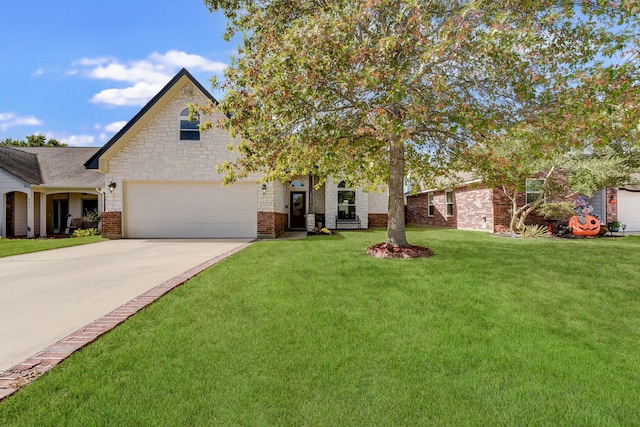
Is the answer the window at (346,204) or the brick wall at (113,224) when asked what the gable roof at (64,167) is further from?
the window at (346,204)

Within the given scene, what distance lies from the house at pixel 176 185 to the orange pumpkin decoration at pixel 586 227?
12871mm

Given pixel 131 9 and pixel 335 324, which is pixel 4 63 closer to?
pixel 131 9

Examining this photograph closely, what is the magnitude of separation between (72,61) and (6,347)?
11.5 m

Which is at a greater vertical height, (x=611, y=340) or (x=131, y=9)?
(x=131, y=9)

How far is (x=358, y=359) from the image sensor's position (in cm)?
314

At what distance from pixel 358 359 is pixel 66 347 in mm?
2839

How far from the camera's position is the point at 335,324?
3.96 metres

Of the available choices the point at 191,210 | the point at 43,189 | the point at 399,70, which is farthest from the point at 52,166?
the point at 399,70

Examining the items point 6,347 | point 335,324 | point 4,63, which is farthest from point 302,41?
point 4,63

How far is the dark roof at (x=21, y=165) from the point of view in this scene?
17.4 metres

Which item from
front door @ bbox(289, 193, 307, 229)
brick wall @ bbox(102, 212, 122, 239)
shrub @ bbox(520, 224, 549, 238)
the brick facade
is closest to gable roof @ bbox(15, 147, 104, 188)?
brick wall @ bbox(102, 212, 122, 239)

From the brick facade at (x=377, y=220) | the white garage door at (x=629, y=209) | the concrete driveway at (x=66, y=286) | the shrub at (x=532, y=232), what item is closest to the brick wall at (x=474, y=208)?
the shrub at (x=532, y=232)

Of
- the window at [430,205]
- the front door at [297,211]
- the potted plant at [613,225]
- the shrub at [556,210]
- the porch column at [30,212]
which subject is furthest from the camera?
the window at [430,205]

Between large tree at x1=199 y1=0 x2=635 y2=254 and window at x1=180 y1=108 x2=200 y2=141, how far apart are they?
20.8 ft
